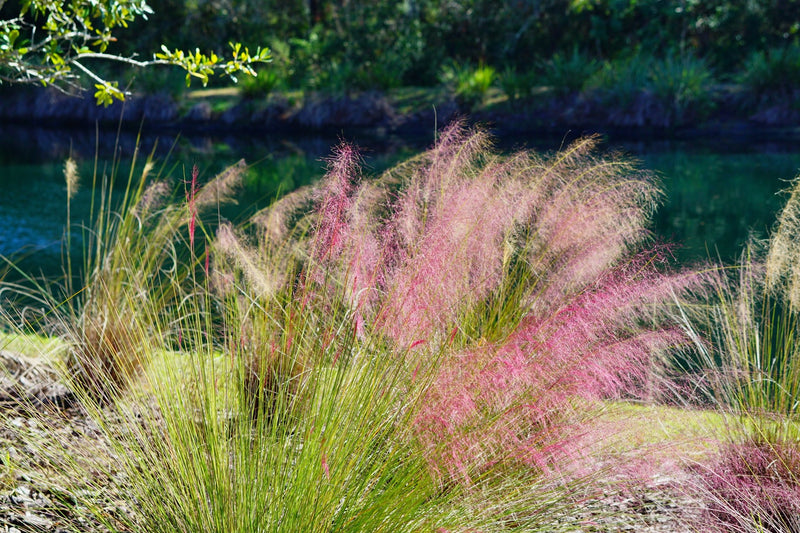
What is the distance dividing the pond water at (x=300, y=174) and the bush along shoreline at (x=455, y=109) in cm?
95

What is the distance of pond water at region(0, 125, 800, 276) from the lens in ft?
27.6

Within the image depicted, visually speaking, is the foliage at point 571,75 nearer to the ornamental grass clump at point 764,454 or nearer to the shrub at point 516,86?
the shrub at point 516,86

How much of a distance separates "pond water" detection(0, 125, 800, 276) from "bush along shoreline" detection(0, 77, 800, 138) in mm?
949

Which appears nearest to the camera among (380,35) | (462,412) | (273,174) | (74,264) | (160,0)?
(462,412)

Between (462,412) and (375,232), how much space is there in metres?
0.86

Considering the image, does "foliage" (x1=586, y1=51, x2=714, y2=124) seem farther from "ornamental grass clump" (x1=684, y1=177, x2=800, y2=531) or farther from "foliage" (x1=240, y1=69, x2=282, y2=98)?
"ornamental grass clump" (x1=684, y1=177, x2=800, y2=531)

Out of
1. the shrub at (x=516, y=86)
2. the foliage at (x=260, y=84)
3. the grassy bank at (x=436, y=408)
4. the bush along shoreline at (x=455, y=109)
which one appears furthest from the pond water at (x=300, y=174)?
the grassy bank at (x=436, y=408)

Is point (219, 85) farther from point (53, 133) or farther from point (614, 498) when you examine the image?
point (614, 498)

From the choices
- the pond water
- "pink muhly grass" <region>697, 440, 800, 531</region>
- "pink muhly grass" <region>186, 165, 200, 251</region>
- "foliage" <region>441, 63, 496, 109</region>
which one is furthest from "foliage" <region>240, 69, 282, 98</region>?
"pink muhly grass" <region>697, 440, 800, 531</region>

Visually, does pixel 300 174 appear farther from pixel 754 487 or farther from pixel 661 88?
pixel 754 487

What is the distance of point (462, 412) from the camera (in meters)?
1.74

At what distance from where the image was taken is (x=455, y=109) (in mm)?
15070

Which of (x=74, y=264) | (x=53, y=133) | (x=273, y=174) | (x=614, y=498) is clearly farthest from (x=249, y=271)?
(x=53, y=133)

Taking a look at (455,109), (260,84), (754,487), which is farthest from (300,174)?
(754,487)
